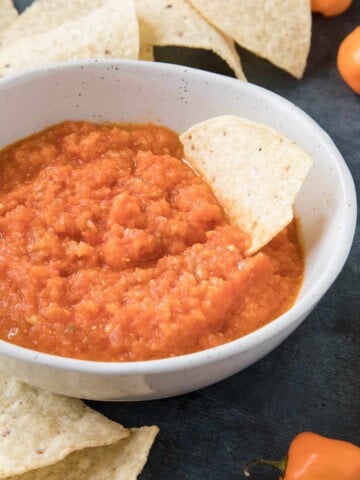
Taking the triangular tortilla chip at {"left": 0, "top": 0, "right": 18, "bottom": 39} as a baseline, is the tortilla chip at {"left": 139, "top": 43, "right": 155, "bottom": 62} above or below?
below

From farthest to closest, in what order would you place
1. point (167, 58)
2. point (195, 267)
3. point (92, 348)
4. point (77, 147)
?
point (167, 58) → point (77, 147) → point (195, 267) → point (92, 348)

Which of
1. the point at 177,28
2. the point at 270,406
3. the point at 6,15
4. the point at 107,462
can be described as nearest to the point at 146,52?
the point at 177,28

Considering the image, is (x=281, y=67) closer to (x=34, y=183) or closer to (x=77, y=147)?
(x=77, y=147)

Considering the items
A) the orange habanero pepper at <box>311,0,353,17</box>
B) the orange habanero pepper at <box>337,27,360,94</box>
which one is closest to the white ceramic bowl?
the orange habanero pepper at <box>337,27,360,94</box>

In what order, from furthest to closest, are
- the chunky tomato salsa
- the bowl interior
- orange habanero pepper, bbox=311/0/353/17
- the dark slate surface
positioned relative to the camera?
orange habanero pepper, bbox=311/0/353/17, the bowl interior, the dark slate surface, the chunky tomato salsa

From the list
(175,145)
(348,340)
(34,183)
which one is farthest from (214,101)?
(348,340)

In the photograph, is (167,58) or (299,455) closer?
(299,455)

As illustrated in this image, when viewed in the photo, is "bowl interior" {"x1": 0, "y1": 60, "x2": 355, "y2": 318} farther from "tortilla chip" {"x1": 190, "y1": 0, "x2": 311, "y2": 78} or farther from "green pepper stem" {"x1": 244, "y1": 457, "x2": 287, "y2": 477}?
"green pepper stem" {"x1": 244, "y1": 457, "x2": 287, "y2": 477}

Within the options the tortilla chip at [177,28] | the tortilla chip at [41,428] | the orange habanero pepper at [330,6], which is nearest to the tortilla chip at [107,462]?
the tortilla chip at [41,428]
